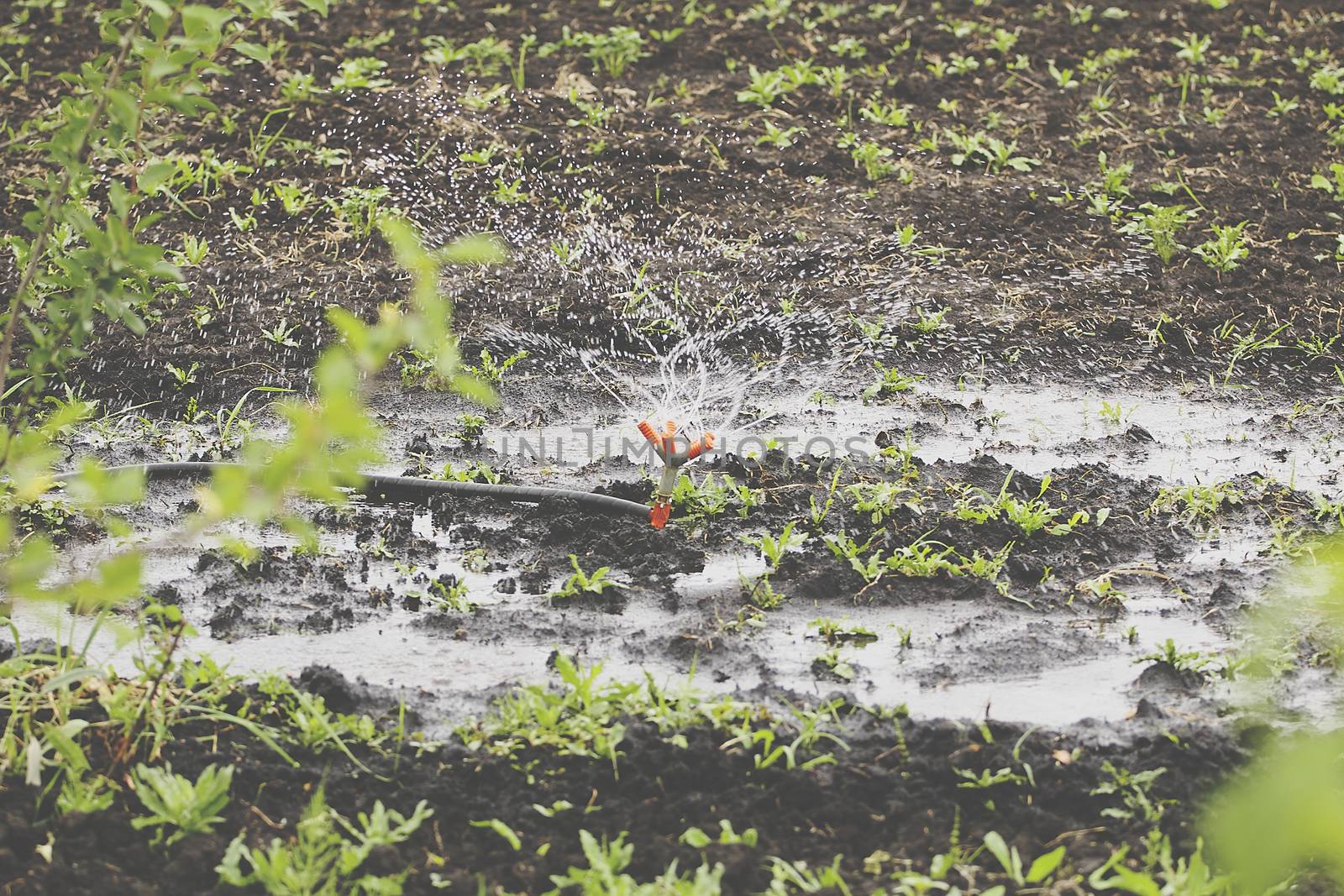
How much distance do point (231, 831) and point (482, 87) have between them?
187 inches

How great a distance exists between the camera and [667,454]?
3371 mm

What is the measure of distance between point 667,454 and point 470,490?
692mm

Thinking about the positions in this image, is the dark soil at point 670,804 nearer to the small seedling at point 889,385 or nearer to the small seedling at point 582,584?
the small seedling at point 582,584

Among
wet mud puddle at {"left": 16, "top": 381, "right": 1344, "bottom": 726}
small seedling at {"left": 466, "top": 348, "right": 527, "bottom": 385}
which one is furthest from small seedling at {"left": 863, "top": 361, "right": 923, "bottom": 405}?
small seedling at {"left": 466, "top": 348, "right": 527, "bottom": 385}

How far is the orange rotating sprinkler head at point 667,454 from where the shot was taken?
3.36m

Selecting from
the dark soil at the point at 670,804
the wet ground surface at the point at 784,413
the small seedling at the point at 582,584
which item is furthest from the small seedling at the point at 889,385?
the dark soil at the point at 670,804

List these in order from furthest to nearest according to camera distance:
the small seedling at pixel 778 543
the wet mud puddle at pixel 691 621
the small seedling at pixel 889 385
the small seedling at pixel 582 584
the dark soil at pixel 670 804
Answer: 1. the small seedling at pixel 889 385
2. the small seedling at pixel 778 543
3. the small seedling at pixel 582 584
4. the wet mud puddle at pixel 691 621
5. the dark soil at pixel 670 804

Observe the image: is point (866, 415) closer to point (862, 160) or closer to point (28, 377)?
point (862, 160)

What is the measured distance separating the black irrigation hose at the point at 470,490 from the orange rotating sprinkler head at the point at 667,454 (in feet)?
0.39

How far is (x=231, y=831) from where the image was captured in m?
2.27

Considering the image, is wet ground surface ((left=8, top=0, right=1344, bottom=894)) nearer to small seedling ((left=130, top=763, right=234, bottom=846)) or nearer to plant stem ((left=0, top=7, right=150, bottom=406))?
small seedling ((left=130, top=763, right=234, bottom=846))

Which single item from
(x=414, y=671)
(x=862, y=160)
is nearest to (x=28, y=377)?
(x=414, y=671)

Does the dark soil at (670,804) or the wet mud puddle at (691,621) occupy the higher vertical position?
the wet mud puddle at (691,621)

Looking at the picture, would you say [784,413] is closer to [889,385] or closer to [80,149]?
[889,385]
